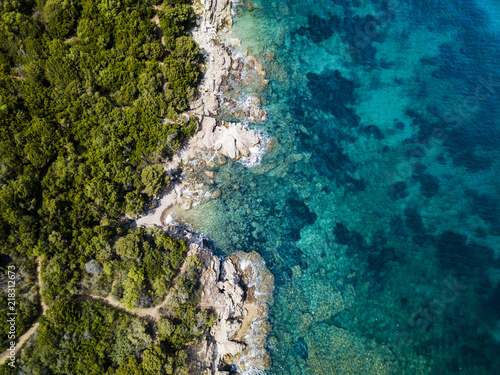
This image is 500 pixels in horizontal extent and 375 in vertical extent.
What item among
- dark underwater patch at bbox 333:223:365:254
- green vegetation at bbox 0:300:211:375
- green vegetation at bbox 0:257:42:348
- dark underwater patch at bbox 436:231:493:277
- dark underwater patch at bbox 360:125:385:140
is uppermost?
dark underwater patch at bbox 360:125:385:140

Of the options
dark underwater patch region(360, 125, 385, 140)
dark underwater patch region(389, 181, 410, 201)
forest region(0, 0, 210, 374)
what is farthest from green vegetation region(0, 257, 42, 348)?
dark underwater patch region(360, 125, 385, 140)

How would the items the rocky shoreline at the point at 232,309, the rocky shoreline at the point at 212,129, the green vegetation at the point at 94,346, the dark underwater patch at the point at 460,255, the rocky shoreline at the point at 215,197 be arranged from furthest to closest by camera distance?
the dark underwater patch at the point at 460,255 → the rocky shoreline at the point at 212,129 → the rocky shoreline at the point at 215,197 → the rocky shoreline at the point at 232,309 → the green vegetation at the point at 94,346

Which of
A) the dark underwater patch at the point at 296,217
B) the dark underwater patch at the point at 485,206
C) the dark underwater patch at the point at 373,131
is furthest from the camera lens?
the dark underwater patch at the point at 373,131

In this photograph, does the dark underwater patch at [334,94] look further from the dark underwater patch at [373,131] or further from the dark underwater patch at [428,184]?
the dark underwater patch at [428,184]

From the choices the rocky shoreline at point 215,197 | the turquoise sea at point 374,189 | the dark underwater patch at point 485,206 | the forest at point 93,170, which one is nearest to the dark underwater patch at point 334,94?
the turquoise sea at point 374,189

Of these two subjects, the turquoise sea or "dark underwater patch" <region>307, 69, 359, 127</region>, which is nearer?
the turquoise sea

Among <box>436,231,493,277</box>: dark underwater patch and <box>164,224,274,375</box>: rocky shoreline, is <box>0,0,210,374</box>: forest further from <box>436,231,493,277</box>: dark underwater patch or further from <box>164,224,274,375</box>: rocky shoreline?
<box>436,231,493,277</box>: dark underwater patch

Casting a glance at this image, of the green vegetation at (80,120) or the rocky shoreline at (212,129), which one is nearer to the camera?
the green vegetation at (80,120)
